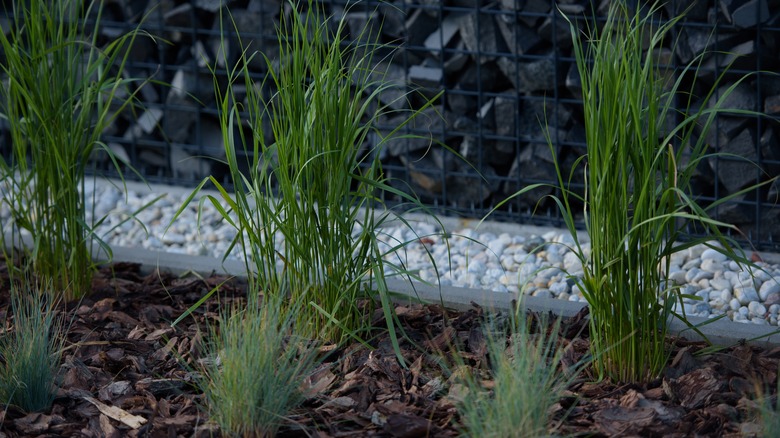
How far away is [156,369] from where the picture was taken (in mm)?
2408

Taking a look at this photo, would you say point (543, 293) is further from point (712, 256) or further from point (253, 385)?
point (253, 385)

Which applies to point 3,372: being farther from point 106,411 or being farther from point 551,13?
point 551,13

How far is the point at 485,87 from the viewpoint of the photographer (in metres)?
3.98

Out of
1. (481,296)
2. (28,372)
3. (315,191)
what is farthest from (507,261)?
(28,372)

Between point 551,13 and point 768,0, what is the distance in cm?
77

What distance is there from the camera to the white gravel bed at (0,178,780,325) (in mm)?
2951

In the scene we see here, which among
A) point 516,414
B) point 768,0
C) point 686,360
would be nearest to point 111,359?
point 516,414

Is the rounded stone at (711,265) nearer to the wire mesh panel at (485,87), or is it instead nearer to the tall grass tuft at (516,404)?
the wire mesh panel at (485,87)

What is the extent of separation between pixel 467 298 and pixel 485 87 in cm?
140

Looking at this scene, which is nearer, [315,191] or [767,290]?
[315,191]

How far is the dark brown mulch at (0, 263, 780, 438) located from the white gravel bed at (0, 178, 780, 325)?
258 millimetres

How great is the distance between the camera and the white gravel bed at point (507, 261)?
295 cm

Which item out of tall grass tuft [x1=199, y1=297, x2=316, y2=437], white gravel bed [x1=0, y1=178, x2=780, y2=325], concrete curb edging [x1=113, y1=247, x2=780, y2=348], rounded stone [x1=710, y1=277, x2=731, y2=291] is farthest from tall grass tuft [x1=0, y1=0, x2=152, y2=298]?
rounded stone [x1=710, y1=277, x2=731, y2=291]

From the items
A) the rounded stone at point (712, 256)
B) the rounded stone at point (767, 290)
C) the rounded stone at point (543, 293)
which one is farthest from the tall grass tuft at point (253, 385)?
the rounded stone at point (712, 256)
